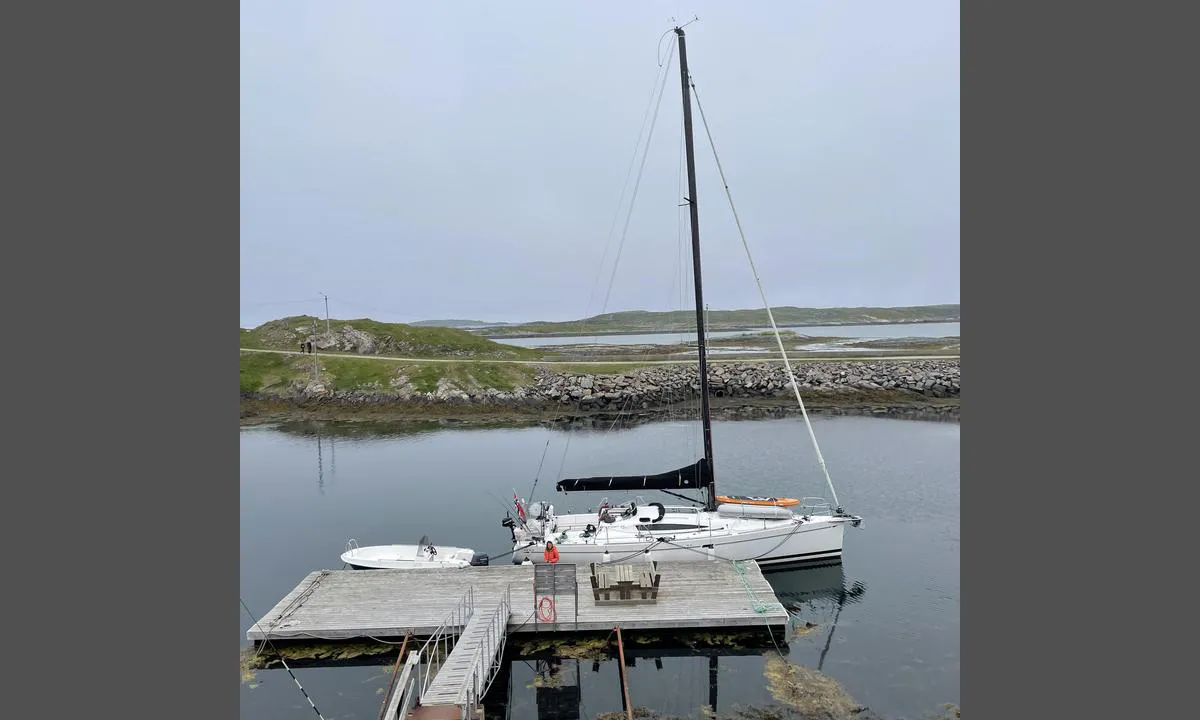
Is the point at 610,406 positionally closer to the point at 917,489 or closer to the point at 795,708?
the point at 917,489

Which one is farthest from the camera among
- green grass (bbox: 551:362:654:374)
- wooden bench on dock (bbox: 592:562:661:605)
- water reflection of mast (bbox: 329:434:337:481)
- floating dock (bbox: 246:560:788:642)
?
green grass (bbox: 551:362:654:374)

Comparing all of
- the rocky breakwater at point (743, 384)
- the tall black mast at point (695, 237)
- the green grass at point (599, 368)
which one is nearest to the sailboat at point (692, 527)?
the tall black mast at point (695, 237)

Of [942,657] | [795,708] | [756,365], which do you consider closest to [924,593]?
[942,657]

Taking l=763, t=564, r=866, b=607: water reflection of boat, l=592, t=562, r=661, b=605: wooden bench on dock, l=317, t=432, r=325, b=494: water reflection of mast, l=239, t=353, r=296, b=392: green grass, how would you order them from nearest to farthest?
l=592, t=562, r=661, b=605: wooden bench on dock → l=763, t=564, r=866, b=607: water reflection of boat → l=317, t=432, r=325, b=494: water reflection of mast → l=239, t=353, r=296, b=392: green grass

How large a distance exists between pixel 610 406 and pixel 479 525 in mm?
35465

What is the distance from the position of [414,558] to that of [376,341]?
72152 mm

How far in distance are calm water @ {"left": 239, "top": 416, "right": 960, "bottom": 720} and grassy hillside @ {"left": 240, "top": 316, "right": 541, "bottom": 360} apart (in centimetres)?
3163

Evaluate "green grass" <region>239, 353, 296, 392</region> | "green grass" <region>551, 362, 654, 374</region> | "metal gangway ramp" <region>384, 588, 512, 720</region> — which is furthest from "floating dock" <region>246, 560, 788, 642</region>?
"green grass" <region>239, 353, 296, 392</region>

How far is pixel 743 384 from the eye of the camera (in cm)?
6762

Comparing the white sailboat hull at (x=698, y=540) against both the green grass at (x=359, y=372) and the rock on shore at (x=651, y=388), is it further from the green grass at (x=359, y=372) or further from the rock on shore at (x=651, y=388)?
the green grass at (x=359, y=372)

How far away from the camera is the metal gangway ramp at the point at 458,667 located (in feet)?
41.1

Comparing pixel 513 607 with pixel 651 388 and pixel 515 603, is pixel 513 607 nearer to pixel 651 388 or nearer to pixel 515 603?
pixel 515 603

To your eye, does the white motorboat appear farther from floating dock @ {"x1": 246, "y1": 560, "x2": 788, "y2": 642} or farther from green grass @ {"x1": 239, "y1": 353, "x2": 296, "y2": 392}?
green grass @ {"x1": 239, "y1": 353, "x2": 296, "y2": 392}

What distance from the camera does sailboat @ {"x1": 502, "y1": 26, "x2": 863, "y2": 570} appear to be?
22.0 metres
